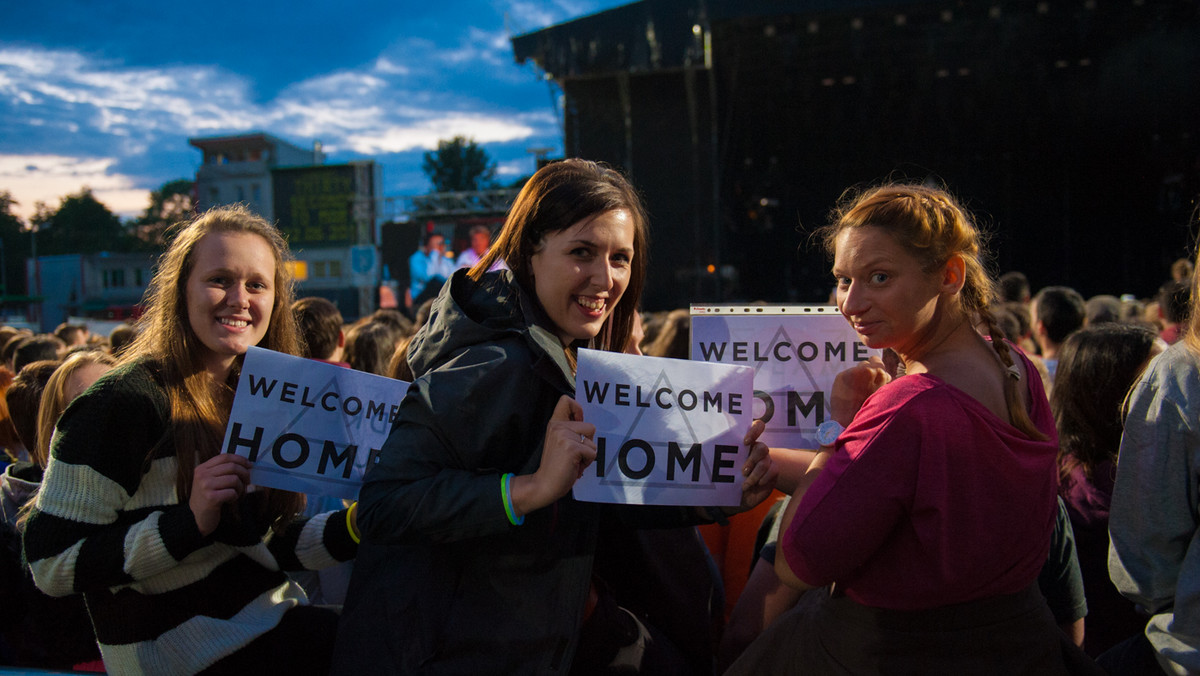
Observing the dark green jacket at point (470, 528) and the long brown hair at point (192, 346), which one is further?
the long brown hair at point (192, 346)

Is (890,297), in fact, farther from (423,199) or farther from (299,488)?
(423,199)

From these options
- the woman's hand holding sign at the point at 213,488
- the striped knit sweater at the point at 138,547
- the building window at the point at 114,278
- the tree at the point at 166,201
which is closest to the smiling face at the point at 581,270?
the woman's hand holding sign at the point at 213,488

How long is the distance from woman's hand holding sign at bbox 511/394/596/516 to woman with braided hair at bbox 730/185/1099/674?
424 mm

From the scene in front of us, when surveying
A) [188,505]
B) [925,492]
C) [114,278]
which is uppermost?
[114,278]

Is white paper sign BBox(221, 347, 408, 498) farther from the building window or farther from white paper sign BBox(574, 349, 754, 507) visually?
the building window

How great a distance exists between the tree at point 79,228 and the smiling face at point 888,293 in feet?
222

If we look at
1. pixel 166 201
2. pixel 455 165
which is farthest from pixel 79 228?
pixel 455 165

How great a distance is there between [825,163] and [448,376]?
698 inches

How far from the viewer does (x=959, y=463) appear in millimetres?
1324

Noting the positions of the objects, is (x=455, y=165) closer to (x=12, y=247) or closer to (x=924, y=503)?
(x=12, y=247)

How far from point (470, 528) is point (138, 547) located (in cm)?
84

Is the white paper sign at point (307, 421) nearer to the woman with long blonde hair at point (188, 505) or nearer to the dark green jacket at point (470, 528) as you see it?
the woman with long blonde hair at point (188, 505)

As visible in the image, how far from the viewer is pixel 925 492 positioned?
1.31 m

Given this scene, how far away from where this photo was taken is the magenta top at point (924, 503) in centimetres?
132
